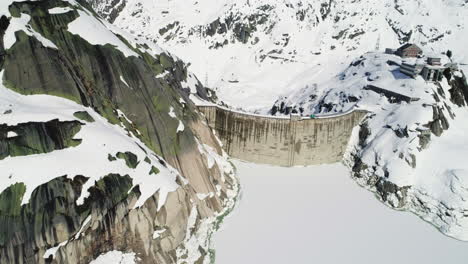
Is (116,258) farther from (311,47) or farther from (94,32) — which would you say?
(311,47)

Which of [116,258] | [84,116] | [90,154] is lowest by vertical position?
[116,258]

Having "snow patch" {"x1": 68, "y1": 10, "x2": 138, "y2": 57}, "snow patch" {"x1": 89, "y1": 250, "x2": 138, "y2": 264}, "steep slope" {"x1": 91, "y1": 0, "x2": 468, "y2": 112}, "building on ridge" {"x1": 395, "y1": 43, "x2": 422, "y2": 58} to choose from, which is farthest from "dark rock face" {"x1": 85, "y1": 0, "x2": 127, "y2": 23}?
"snow patch" {"x1": 89, "y1": 250, "x2": 138, "y2": 264}

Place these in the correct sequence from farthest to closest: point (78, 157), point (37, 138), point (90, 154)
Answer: point (90, 154)
point (78, 157)
point (37, 138)

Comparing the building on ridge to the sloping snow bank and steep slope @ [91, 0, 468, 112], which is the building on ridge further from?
the sloping snow bank

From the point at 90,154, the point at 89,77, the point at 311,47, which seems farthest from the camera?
A: the point at 311,47

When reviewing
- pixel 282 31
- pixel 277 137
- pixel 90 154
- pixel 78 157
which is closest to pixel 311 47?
pixel 282 31

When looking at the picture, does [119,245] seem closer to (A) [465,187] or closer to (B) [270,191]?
(B) [270,191]

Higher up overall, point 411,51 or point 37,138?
point 37,138

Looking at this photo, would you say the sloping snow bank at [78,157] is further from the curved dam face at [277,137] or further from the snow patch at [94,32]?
the curved dam face at [277,137]
